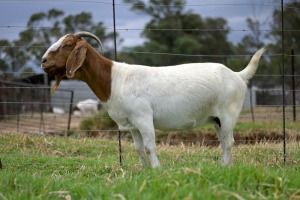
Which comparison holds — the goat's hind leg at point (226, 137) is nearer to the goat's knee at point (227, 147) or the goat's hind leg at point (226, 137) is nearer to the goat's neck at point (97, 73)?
the goat's knee at point (227, 147)

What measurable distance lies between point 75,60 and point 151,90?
44.1 inches

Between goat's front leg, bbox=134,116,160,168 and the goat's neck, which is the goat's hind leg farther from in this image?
the goat's neck

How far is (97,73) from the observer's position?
22.8 ft

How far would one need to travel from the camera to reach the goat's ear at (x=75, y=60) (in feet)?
22.0

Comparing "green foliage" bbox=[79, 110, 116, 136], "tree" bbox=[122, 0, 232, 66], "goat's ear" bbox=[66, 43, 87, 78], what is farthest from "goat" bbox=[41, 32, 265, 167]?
"tree" bbox=[122, 0, 232, 66]

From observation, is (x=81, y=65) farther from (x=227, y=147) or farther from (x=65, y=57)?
(x=227, y=147)

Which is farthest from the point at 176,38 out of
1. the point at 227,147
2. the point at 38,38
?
the point at 227,147

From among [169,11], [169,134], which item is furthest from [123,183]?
[169,11]

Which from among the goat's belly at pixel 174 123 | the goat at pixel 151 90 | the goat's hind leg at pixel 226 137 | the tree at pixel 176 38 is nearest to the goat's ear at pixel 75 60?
the goat at pixel 151 90

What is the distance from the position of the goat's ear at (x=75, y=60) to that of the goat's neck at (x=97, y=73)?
193mm

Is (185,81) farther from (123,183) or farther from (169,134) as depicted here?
(169,134)

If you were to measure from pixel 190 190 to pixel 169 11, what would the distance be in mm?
42036

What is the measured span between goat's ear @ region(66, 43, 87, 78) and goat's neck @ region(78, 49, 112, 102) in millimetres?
193

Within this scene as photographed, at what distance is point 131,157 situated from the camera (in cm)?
915
